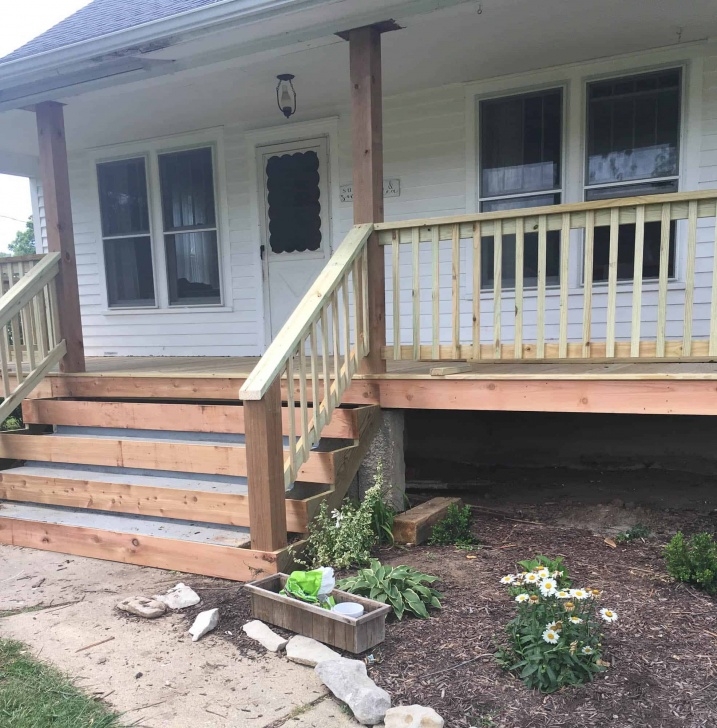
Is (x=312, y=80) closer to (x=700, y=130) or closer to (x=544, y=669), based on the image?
(x=700, y=130)

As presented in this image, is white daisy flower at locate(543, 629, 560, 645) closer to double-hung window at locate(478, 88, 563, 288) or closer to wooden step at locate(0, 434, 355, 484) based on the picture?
wooden step at locate(0, 434, 355, 484)

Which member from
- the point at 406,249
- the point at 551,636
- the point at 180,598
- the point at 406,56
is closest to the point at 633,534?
the point at 551,636

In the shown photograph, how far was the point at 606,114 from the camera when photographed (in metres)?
5.03

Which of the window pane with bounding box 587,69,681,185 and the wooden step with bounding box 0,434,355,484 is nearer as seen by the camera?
the wooden step with bounding box 0,434,355,484

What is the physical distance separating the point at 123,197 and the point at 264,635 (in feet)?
19.4

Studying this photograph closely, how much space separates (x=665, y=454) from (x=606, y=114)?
9.18 ft

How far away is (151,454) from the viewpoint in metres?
4.17

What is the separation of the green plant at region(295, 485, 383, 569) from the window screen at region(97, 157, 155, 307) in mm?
4565

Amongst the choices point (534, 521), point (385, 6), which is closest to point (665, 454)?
point (534, 521)

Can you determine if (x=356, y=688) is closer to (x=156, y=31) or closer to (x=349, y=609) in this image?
(x=349, y=609)

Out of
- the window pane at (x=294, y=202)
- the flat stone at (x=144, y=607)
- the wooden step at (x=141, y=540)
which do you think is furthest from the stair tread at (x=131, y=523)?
the window pane at (x=294, y=202)

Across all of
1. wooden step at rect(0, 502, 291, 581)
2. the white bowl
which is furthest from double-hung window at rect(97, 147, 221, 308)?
the white bowl

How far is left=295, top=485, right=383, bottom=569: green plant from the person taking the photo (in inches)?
132

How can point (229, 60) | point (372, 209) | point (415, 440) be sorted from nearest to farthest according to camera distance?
point (372, 209), point (229, 60), point (415, 440)
